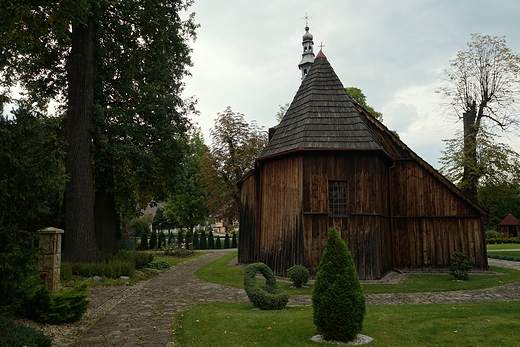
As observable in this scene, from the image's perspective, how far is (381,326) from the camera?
685 cm

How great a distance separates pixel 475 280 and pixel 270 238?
8.02 m

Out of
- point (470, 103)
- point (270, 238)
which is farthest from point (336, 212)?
point (470, 103)

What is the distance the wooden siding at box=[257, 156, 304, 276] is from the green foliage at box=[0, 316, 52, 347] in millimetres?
9463

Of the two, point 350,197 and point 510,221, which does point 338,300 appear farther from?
point 510,221

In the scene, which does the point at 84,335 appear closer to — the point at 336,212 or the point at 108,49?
the point at 336,212

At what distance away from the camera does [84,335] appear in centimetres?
664

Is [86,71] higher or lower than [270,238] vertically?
higher

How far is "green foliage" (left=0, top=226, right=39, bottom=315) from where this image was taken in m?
5.60

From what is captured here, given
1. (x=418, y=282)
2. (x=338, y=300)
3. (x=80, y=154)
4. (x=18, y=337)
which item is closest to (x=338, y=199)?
(x=418, y=282)

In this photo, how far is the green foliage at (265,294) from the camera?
8.60 meters

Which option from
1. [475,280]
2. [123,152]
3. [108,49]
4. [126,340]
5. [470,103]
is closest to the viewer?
[126,340]

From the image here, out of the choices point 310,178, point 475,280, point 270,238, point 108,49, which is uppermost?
point 108,49

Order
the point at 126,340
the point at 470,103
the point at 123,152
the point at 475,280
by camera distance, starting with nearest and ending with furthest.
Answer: the point at 126,340 < the point at 475,280 < the point at 123,152 < the point at 470,103

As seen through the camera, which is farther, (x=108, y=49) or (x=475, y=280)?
(x=108, y=49)
